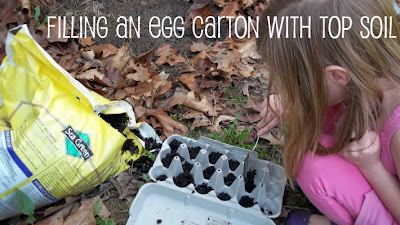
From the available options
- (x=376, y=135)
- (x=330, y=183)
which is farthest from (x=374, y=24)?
(x=330, y=183)

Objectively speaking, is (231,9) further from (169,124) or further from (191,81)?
(169,124)

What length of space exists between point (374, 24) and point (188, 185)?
2.59ft

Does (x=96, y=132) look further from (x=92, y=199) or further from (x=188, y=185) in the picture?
(x=188, y=185)

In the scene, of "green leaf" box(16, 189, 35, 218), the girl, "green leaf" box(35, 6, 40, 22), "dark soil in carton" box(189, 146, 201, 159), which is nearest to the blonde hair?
the girl

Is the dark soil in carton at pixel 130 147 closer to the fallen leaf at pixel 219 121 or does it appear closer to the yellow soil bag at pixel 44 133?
the yellow soil bag at pixel 44 133

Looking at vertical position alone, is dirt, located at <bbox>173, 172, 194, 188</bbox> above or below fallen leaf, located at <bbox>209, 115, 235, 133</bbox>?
below

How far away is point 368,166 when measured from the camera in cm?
120

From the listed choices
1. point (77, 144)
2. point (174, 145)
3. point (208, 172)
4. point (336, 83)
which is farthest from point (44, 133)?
point (336, 83)

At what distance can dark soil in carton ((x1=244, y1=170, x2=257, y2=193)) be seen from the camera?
150cm

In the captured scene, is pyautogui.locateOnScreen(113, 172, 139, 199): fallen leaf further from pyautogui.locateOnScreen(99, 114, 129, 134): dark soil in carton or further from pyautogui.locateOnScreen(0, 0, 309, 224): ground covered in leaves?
pyautogui.locateOnScreen(99, 114, 129, 134): dark soil in carton

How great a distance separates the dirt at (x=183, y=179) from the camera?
1.47 m

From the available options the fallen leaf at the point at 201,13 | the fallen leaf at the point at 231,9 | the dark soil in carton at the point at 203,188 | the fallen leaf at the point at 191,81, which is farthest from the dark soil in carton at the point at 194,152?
the fallen leaf at the point at 231,9

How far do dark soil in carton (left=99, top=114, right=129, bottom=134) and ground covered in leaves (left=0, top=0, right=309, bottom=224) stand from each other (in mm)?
106

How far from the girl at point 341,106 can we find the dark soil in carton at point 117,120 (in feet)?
Answer: 2.13
